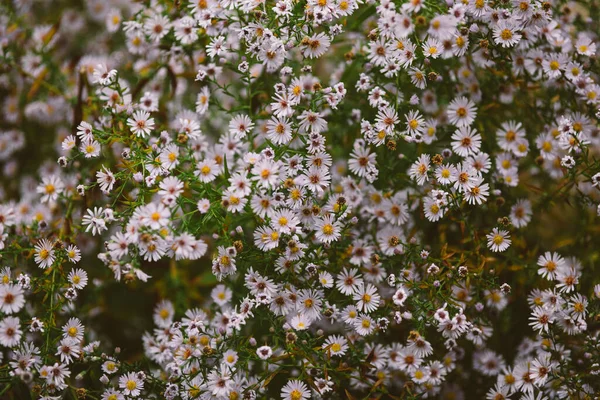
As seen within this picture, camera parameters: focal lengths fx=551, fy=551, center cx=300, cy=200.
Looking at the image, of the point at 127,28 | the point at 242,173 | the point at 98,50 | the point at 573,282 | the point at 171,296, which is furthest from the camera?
the point at 98,50

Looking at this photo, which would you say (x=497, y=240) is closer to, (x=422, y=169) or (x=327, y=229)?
(x=422, y=169)

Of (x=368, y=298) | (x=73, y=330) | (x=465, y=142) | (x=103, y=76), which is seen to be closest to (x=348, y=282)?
(x=368, y=298)

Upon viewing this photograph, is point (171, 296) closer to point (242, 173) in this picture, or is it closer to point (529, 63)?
point (242, 173)

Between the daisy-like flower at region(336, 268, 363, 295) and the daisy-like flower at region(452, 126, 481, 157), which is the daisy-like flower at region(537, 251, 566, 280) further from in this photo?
the daisy-like flower at region(336, 268, 363, 295)

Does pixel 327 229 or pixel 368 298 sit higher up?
pixel 327 229

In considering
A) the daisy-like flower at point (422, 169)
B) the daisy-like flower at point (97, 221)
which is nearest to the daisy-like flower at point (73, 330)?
the daisy-like flower at point (97, 221)

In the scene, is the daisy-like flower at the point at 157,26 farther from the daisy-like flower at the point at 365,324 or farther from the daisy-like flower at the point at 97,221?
the daisy-like flower at the point at 365,324

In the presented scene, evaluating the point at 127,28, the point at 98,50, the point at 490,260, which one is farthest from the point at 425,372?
the point at 98,50
